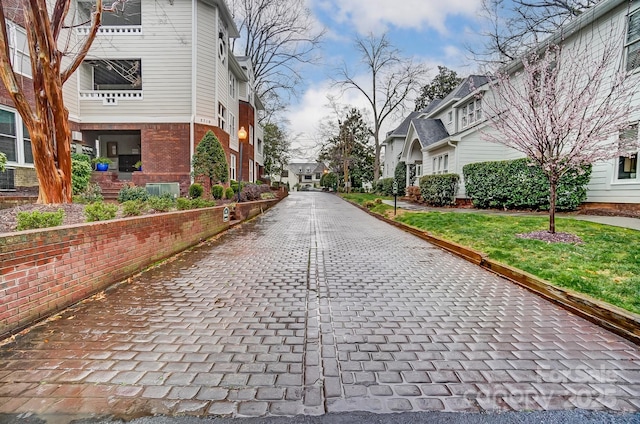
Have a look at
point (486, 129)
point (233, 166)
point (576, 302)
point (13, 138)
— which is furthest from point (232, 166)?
point (576, 302)

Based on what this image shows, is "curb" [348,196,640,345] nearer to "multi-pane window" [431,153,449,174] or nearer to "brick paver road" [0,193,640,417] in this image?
"brick paver road" [0,193,640,417]

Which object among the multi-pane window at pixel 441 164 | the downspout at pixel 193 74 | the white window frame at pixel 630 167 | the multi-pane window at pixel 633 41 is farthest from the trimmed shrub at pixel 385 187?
the multi-pane window at pixel 633 41

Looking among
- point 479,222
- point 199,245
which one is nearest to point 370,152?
point 479,222

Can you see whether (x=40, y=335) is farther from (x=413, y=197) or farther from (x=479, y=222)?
(x=413, y=197)

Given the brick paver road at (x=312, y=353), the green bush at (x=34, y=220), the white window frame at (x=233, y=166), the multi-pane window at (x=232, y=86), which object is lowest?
the brick paver road at (x=312, y=353)

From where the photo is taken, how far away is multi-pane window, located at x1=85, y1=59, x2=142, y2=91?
1673 cm

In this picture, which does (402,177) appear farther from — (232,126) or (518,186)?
(518,186)

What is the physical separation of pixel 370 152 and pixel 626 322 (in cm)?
4867

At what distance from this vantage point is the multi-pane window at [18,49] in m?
12.0

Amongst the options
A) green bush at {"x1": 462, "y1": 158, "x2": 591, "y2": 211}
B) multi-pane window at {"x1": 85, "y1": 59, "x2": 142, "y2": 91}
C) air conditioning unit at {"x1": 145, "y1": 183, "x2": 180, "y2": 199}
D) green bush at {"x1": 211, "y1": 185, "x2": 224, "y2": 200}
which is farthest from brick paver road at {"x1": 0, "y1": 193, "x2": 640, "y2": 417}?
multi-pane window at {"x1": 85, "y1": 59, "x2": 142, "y2": 91}

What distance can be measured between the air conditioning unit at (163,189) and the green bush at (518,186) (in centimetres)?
1361

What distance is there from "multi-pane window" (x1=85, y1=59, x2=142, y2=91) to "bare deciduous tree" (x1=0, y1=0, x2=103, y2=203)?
354 inches

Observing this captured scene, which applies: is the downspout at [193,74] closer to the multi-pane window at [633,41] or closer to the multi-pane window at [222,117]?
the multi-pane window at [222,117]

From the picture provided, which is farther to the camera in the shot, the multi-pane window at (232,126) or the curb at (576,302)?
the multi-pane window at (232,126)
